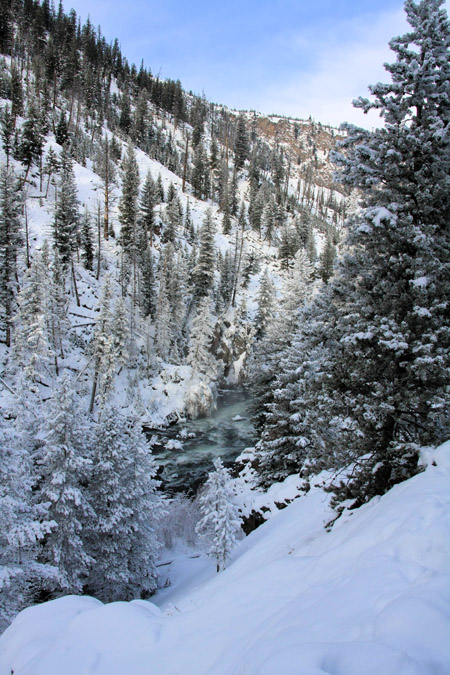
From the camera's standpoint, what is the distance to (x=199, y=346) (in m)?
38.0

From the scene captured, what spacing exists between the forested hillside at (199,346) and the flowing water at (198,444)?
1.71 metres

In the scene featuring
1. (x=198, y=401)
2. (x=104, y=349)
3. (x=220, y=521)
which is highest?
(x=104, y=349)

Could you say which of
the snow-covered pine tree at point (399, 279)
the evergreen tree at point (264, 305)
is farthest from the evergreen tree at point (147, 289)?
the snow-covered pine tree at point (399, 279)

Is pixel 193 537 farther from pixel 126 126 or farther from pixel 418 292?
pixel 126 126

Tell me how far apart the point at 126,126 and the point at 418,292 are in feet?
322

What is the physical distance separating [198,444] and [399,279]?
86.5 ft

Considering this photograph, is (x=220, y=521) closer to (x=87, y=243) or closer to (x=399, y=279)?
(x=399, y=279)

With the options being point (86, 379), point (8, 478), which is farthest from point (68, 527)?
point (86, 379)

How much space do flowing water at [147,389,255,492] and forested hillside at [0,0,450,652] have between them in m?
1.71

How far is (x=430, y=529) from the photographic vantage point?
13.4 feet

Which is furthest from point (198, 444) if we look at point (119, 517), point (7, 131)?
point (7, 131)

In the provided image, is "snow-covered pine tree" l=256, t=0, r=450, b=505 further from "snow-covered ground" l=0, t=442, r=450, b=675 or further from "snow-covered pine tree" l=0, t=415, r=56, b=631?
"snow-covered pine tree" l=0, t=415, r=56, b=631

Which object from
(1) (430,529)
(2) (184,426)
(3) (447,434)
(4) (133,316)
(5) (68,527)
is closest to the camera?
(1) (430,529)

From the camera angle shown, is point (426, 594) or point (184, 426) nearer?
point (426, 594)
